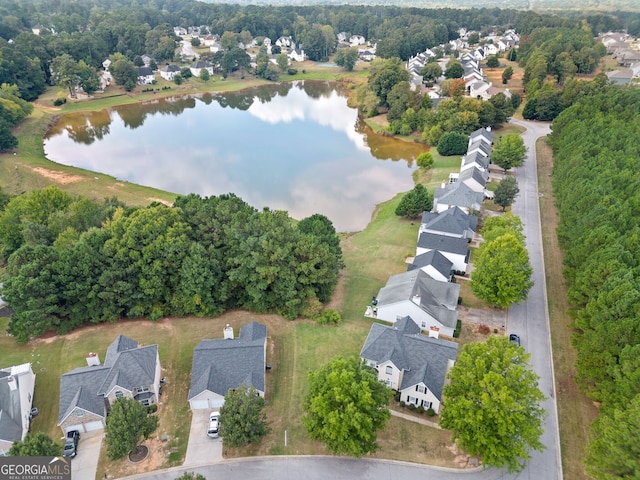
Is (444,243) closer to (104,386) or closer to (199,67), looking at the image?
(104,386)

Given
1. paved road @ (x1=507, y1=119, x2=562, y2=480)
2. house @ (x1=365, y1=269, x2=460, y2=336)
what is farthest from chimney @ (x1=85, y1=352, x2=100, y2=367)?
paved road @ (x1=507, y1=119, x2=562, y2=480)

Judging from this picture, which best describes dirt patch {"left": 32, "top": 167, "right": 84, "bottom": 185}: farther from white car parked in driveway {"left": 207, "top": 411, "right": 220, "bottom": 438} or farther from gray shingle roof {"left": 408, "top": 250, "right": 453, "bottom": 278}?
gray shingle roof {"left": 408, "top": 250, "right": 453, "bottom": 278}

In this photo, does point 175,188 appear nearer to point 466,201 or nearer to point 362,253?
point 362,253

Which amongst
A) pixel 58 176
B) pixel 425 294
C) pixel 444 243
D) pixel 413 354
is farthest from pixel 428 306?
pixel 58 176

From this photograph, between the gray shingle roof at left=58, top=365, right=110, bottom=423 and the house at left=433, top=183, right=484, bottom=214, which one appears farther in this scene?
the house at left=433, top=183, right=484, bottom=214

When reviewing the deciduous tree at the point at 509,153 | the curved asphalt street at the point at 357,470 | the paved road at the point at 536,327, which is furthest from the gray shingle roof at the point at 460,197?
the curved asphalt street at the point at 357,470
